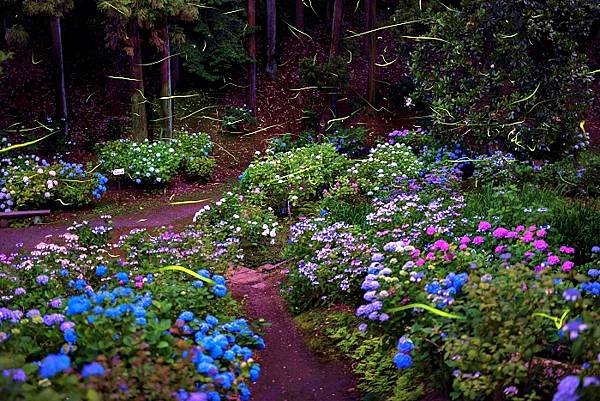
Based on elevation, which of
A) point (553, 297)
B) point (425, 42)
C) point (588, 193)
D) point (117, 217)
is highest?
point (425, 42)

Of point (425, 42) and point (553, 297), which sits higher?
point (425, 42)

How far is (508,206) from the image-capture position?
599 centimetres

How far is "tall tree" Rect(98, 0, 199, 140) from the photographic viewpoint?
→ 35.0ft

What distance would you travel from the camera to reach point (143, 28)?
11.7 metres

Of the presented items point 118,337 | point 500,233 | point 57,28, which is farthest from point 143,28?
point 118,337

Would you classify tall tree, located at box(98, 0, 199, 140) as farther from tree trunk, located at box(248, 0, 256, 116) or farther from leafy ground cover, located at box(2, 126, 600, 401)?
leafy ground cover, located at box(2, 126, 600, 401)

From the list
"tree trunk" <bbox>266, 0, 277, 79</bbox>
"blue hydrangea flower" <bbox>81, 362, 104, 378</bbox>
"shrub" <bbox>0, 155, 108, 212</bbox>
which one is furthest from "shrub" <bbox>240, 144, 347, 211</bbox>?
"tree trunk" <bbox>266, 0, 277, 79</bbox>

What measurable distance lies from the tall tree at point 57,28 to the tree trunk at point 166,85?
1.78 meters

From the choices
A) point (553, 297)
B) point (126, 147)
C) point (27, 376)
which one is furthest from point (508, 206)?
point (126, 147)

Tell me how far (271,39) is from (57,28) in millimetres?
6177

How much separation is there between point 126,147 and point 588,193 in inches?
304

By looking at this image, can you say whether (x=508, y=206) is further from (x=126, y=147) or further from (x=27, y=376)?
(x=126, y=147)

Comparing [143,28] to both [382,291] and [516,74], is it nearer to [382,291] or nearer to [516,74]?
[516,74]

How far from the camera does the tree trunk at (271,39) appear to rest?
1662 cm
